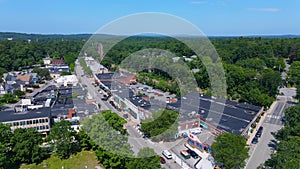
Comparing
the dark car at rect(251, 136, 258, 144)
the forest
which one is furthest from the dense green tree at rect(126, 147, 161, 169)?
the forest

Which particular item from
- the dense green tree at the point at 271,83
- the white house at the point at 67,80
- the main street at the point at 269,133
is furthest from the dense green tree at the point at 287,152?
the white house at the point at 67,80

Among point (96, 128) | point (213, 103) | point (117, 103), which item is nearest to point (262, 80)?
point (213, 103)

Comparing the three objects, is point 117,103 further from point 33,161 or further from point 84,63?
point 84,63

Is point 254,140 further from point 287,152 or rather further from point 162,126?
point 162,126

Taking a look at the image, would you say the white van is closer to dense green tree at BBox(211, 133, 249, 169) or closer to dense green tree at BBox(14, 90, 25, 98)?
dense green tree at BBox(211, 133, 249, 169)

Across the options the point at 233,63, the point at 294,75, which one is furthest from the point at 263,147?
the point at 233,63
